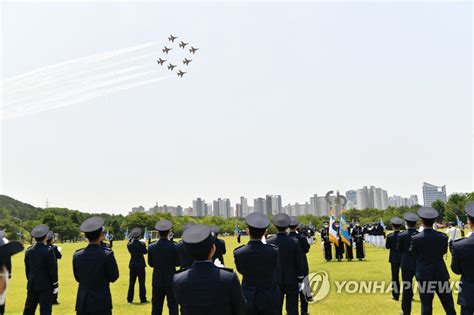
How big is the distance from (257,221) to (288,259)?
249 cm

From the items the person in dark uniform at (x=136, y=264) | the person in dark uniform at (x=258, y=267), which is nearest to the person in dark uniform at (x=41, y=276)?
the person in dark uniform at (x=258, y=267)

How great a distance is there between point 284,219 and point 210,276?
14.5 ft

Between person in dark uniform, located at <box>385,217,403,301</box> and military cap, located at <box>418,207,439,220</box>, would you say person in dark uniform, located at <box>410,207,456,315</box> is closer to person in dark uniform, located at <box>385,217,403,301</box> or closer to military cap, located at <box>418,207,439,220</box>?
military cap, located at <box>418,207,439,220</box>

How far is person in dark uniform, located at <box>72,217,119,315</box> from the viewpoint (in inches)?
272

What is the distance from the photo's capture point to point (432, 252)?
843 cm

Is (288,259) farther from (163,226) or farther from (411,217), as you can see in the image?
(411,217)

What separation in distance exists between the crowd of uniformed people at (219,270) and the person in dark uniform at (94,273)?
0.6 inches

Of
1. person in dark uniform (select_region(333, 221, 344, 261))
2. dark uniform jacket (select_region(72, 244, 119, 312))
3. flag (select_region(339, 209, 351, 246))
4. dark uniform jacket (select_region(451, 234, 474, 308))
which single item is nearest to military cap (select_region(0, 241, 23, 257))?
dark uniform jacket (select_region(72, 244, 119, 312))

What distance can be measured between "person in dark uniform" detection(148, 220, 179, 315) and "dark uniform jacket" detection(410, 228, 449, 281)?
530cm

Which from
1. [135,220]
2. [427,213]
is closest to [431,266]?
[427,213]

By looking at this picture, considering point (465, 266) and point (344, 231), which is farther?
point (344, 231)

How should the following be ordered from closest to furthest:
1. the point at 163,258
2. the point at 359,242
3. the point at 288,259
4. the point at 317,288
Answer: the point at 288,259, the point at 163,258, the point at 317,288, the point at 359,242

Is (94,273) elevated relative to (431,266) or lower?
elevated

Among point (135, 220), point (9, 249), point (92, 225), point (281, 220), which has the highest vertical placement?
point (9, 249)
